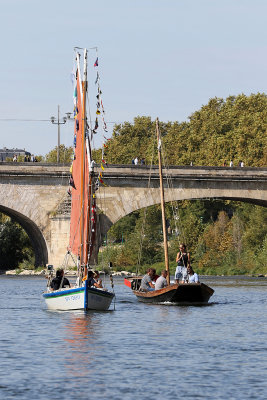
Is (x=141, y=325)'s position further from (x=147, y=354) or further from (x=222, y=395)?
(x=222, y=395)

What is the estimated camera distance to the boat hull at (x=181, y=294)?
131 feet

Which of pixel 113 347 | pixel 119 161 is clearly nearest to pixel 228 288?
pixel 113 347

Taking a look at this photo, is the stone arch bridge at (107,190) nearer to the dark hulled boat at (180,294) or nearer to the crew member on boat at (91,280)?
the dark hulled boat at (180,294)

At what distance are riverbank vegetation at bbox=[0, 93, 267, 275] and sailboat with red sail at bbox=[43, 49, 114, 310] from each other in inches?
1753

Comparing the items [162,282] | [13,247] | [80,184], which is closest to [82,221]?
[80,184]

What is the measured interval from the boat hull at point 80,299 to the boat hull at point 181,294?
12.2 ft

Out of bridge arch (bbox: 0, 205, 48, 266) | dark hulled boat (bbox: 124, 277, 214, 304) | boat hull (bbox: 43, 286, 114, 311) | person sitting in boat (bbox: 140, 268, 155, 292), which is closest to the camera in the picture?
boat hull (bbox: 43, 286, 114, 311)

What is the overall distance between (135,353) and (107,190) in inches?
2014

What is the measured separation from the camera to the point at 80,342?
27391mm

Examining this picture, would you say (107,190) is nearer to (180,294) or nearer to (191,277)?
(191,277)

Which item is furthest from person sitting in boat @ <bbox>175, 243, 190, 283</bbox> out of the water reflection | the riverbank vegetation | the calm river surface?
the riverbank vegetation

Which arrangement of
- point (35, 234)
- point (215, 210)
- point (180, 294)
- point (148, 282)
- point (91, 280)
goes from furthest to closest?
point (215, 210) < point (35, 234) < point (148, 282) < point (180, 294) < point (91, 280)

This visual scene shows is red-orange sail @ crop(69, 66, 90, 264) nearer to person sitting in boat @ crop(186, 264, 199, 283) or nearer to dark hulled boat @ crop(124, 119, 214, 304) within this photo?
dark hulled boat @ crop(124, 119, 214, 304)

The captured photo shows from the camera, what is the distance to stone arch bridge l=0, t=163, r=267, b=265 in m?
74.1
